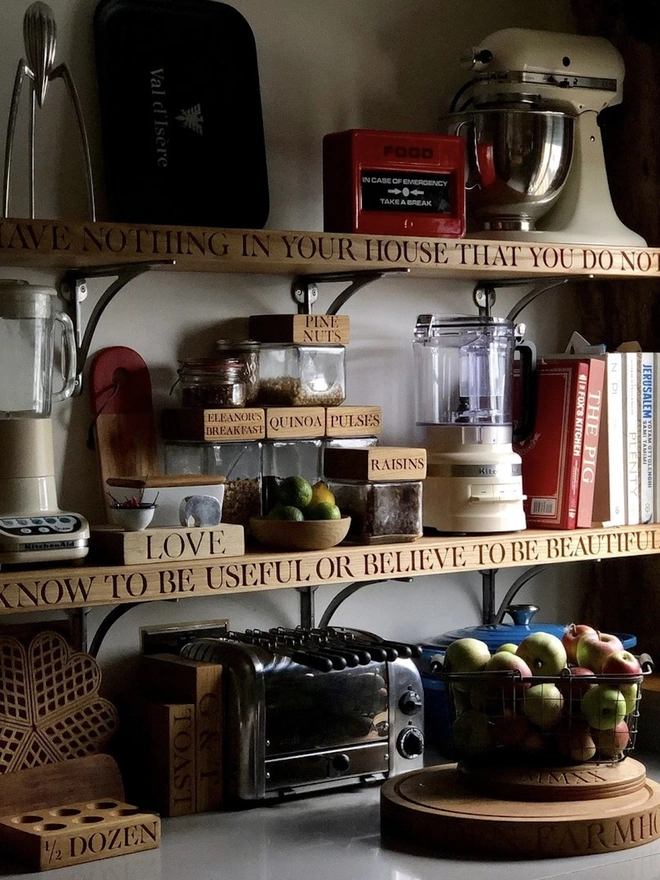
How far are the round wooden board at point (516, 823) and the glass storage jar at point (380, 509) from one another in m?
0.42

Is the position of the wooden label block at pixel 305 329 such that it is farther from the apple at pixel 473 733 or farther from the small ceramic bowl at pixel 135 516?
the apple at pixel 473 733

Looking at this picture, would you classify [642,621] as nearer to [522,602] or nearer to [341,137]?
[522,602]

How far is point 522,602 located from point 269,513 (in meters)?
0.79

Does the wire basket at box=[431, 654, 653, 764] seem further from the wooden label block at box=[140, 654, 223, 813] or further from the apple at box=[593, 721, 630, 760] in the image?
the wooden label block at box=[140, 654, 223, 813]

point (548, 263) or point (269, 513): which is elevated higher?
point (548, 263)

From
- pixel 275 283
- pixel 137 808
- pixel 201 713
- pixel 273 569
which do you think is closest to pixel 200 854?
pixel 137 808

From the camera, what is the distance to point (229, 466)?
2.20 meters

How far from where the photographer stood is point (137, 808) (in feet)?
6.29

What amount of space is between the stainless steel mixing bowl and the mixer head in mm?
41

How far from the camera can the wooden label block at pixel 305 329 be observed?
220cm

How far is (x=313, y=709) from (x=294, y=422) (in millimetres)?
451

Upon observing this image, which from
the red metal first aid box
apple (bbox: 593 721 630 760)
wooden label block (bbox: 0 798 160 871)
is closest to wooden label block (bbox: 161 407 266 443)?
the red metal first aid box

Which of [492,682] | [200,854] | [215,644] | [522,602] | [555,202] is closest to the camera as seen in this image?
[200,854]

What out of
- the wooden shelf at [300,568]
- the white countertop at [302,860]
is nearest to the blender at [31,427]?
the wooden shelf at [300,568]
